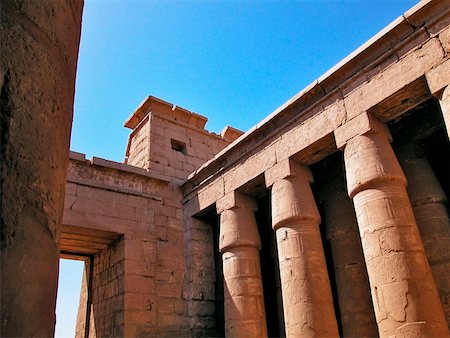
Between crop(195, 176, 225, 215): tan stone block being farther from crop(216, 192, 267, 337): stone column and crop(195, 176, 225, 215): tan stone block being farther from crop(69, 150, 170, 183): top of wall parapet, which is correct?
crop(69, 150, 170, 183): top of wall parapet

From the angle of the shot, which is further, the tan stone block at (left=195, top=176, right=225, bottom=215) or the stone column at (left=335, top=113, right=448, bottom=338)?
the tan stone block at (left=195, top=176, right=225, bottom=215)

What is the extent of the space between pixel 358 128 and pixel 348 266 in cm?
259

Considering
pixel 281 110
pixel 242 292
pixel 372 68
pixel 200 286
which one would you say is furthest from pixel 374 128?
pixel 200 286

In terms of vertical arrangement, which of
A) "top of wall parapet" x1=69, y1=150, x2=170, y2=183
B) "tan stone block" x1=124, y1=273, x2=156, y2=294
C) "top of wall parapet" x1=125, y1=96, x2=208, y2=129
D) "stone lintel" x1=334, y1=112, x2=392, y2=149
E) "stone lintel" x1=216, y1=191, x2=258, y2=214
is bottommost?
"tan stone block" x1=124, y1=273, x2=156, y2=294

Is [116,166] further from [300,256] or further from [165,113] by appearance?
[300,256]

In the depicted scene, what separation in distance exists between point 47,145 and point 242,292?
6.55 meters

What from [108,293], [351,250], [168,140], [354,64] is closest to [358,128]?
[354,64]

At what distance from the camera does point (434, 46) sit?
5.57m

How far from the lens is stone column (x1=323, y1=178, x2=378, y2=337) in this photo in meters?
6.77

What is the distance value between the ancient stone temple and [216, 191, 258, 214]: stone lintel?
0.03 m

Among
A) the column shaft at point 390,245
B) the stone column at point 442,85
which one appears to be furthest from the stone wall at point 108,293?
the stone column at point 442,85

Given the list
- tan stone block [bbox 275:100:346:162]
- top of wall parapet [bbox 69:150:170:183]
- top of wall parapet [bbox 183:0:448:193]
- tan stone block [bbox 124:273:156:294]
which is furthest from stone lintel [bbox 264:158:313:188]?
tan stone block [bbox 124:273:156:294]

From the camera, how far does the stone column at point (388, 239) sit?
4.90 m

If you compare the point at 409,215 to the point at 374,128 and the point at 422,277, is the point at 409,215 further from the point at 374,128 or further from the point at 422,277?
the point at 374,128
